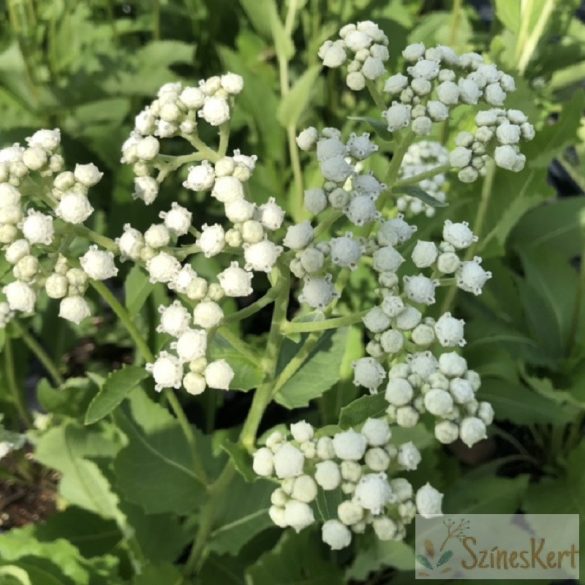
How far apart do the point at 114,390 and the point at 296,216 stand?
2.48 feet

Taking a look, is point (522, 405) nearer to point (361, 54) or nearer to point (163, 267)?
point (361, 54)

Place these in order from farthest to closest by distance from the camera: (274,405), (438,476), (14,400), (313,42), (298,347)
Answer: (313,42)
(274,405)
(14,400)
(438,476)
(298,347)

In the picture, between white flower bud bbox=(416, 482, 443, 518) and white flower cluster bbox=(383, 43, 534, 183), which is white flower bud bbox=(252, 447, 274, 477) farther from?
white flower cluster bbox=(383, 43, 534, 183)

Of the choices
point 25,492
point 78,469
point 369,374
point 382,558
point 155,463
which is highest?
point 369,374

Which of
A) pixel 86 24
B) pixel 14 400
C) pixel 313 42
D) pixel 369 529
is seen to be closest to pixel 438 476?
pixel 369 529

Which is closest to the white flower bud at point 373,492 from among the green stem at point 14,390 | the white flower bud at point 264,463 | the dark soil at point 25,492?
the white flower bud at point 264,463

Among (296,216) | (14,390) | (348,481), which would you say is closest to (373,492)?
(348,481)

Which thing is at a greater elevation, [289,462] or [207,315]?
[207,315]

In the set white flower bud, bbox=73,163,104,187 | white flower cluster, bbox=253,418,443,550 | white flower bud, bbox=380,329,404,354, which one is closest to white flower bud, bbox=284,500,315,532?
white flower cluster, bbox=253,418,443,550

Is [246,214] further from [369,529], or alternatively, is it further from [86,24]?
[86,24]

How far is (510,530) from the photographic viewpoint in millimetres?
1510

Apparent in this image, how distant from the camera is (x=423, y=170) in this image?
145cm

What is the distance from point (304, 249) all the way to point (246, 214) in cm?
8

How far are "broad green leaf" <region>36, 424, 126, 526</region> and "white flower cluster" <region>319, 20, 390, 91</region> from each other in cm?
83
